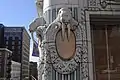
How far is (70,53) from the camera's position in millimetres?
5227

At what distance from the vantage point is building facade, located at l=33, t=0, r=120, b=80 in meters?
5.29

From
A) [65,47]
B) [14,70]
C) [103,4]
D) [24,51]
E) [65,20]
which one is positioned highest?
[103,4]

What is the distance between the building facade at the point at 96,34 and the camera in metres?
5.29

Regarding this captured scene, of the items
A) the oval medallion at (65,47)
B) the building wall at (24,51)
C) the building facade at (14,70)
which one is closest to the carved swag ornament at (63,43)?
the oval medallion at (65,47)

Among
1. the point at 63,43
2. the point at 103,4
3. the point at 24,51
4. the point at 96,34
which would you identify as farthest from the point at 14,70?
the point at 103,4

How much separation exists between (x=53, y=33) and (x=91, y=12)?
1119 mm

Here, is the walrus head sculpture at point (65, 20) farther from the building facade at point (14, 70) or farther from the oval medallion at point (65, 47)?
the building facade at point (14, 70)

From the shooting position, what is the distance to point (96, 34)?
572cm

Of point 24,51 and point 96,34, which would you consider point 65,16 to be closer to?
point 96,34

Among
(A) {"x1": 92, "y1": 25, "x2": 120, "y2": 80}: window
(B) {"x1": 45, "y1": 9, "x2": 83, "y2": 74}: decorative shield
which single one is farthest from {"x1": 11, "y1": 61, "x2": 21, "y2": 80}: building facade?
(B) {"x1": 45, "y1": 9, "x2": 83, "y2": 74}: decorative shield

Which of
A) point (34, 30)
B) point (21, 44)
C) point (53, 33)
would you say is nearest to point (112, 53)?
point (53, 33)

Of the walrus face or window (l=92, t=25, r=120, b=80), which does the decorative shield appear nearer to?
the walrus face

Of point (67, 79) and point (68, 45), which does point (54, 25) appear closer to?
point (68, 45)

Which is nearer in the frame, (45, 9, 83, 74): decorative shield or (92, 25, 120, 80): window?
(45, 9, 83, 74): decorative shield
